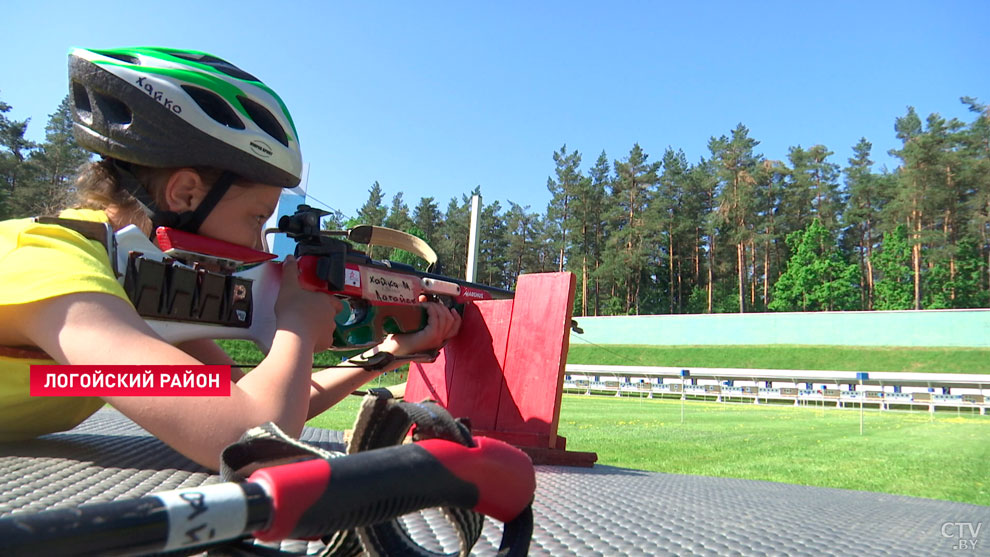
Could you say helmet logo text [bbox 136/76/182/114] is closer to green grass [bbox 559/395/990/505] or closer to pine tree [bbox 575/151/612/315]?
green grass [bbox 559/395/990/505]

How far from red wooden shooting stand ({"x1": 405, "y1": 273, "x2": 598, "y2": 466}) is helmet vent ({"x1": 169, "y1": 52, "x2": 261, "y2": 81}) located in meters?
1.51

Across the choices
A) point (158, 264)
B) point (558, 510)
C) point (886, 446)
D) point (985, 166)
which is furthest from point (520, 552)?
point (985, 166)

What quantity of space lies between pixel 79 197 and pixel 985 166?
61820 millimetres

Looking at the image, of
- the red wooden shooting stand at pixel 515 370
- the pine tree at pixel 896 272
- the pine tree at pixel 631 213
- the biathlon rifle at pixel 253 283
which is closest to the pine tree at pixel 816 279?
the pine tree at pixel 896 272

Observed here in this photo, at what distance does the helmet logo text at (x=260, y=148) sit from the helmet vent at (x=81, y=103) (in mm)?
516

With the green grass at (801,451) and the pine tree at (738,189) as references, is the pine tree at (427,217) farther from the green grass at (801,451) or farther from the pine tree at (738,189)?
the green grass at (801,451)

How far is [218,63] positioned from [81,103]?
0.45m

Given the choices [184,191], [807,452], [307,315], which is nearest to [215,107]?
[184,191]

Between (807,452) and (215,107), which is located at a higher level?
(215,107)

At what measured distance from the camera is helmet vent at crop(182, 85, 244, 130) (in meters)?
1.85

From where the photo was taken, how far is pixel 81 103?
196 centimetres

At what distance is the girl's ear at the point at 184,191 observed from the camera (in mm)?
1818

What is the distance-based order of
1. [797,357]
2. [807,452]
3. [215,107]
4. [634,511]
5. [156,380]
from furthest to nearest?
[797,357]
[807,452]
[215,107]
[634,511]
[156,380]

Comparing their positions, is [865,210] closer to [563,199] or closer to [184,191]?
[563,199]
